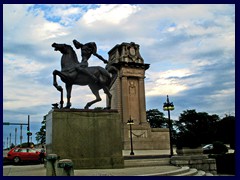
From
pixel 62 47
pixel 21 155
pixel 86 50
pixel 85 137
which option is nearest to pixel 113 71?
pixel 86 50

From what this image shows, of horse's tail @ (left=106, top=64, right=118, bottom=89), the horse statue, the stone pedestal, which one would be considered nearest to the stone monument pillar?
horse's tail @ (left=106, top=64, right=118, bottom=89)

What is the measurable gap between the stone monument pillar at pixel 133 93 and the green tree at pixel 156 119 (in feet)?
141

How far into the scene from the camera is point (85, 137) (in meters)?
12.2

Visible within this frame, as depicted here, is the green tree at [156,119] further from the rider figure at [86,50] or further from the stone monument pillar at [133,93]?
the rider figure at [86,50]

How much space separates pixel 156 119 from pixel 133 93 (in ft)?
145

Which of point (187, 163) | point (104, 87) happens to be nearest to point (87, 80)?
point (104, 87)

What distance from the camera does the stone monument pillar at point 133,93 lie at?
39.7m

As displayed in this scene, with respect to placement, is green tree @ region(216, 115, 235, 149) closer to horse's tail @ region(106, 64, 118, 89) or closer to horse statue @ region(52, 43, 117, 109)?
horse's tail @ region(106, 64, 118, 89)

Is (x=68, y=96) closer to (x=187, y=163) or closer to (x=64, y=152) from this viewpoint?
(x=64, y=152)

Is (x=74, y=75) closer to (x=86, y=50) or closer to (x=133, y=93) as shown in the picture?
(x=86, y=50)

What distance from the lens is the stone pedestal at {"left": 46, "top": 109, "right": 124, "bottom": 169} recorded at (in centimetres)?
1185

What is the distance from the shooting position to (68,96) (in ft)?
43.1

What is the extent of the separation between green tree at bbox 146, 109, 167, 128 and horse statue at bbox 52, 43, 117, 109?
7224cm

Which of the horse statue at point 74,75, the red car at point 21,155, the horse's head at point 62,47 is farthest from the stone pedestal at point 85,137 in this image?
the red car at point 21,155
